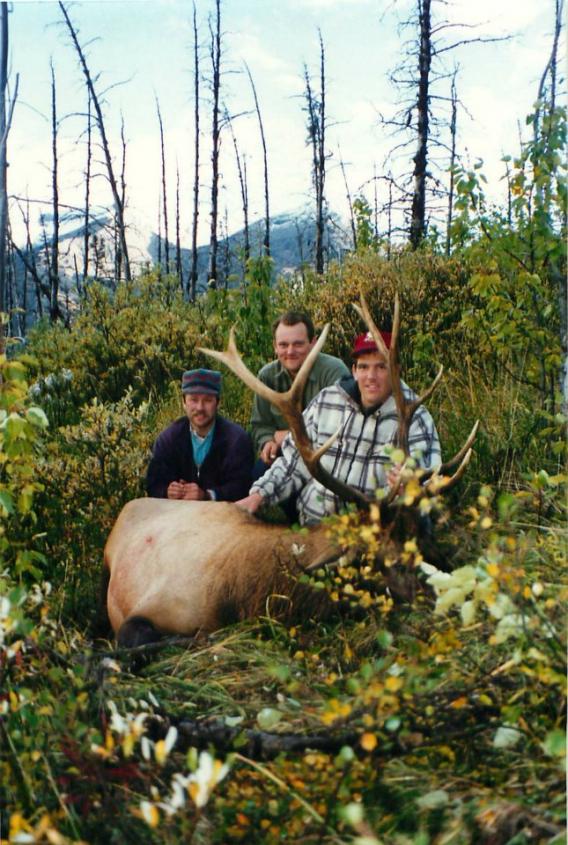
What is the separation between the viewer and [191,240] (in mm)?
9359

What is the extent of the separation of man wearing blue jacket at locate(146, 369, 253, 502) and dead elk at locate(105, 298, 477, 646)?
0.42 metres

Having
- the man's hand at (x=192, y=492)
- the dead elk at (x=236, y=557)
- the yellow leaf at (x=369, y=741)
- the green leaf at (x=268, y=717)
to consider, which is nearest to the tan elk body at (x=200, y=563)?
the dead elk at (x=236, y=557)

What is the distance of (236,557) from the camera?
3.34 metres

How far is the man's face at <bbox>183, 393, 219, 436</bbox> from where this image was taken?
4059mm

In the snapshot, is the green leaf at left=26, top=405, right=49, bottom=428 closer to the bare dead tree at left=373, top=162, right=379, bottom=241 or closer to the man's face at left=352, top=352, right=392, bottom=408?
the man's face at left=352, top=352, right=392, bottom=408

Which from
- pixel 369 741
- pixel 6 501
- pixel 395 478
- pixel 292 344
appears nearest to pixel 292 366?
pixel 292 344

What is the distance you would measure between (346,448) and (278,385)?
1.14m

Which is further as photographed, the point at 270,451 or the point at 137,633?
the point at 270,451

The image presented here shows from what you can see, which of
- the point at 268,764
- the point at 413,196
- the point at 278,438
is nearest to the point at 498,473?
the point at 278,438

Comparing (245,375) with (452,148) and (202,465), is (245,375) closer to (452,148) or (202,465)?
(202,465)

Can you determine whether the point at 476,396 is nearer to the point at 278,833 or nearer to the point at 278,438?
the point at 278,438

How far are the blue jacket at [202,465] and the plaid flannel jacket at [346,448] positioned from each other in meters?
0.30

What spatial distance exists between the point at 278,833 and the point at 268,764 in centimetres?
24

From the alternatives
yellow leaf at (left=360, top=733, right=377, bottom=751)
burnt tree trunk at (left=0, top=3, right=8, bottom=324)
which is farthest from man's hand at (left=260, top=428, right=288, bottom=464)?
yellow leaf at (left=360, top=733, right=377, bottom=751)
